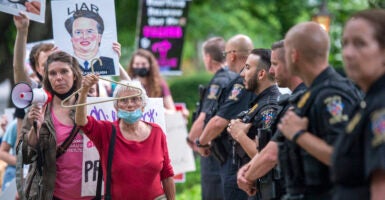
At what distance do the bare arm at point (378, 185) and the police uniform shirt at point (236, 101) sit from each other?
4.11 m

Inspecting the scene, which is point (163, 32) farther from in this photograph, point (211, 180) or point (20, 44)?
point (20, 44)

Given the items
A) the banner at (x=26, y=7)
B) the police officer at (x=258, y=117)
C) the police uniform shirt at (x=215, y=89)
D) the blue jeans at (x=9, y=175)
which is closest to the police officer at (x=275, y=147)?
the police officer at (x=258, y=117)

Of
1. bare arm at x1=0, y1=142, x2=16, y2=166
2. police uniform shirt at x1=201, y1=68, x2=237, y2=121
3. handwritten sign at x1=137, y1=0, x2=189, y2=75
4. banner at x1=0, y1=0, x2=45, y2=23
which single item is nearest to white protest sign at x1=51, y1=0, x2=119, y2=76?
banner at x1=0, y1=0, x2=45, y2=23

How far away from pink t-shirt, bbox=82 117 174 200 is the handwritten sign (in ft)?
21.3

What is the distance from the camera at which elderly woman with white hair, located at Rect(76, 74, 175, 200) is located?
254 inches

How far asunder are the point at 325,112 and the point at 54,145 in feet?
9.35

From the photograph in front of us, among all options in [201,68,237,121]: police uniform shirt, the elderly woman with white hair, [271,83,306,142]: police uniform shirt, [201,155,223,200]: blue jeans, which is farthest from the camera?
[201,155,223,200]: blue jeans

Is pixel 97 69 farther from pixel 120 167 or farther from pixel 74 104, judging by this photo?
pixel 120 167

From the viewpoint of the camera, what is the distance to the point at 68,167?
681 centimetres

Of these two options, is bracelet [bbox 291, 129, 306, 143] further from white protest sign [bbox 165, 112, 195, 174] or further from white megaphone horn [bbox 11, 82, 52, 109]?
white protest sign [bbox 165, 112, 195, 174]

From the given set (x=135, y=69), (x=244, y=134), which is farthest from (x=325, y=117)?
(x=135, y=69)

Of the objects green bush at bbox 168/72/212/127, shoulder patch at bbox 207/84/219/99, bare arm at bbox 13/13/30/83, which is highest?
green bush at bbox 168/72/212/127

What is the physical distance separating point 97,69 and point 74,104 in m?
0.53

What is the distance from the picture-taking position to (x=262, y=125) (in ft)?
21.6
